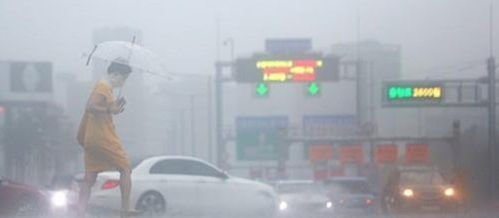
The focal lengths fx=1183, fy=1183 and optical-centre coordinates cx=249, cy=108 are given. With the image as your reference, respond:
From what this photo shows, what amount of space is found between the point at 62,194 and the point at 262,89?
9616mm

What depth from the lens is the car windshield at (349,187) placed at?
77.8 feet

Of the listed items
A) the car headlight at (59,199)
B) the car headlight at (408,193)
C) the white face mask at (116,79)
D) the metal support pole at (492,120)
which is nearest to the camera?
the white face mask at (116,79)

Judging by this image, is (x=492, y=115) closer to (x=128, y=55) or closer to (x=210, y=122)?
(x=210, y=122)

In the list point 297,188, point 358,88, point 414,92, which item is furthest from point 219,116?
point 414,92

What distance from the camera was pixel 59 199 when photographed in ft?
60.8

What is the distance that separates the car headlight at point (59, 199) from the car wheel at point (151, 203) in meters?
1.72

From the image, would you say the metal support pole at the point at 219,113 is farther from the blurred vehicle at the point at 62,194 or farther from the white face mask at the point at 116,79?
the white face mask at the point at 116,79

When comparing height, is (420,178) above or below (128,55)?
below

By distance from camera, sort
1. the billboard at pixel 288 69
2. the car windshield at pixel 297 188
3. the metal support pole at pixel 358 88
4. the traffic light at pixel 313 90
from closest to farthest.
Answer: the car windshield at pixel 297 188, the billboard at pixel 288 69, the metal support pole at pixel 358 88, the traffic light at pixel 313 90

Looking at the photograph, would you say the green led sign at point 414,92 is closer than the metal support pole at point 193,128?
No

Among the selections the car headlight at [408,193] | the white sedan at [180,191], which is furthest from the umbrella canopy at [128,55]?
the car headlight at [408,193]

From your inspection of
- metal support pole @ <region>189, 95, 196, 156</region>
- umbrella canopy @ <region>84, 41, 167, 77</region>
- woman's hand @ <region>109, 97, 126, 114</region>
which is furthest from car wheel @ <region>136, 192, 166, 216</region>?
woman's hand @ <region>109, 97, 126, 114</region>

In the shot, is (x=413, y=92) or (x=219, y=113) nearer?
(x=219, y=113)

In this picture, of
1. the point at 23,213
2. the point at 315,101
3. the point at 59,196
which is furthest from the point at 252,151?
the point at 23,213
